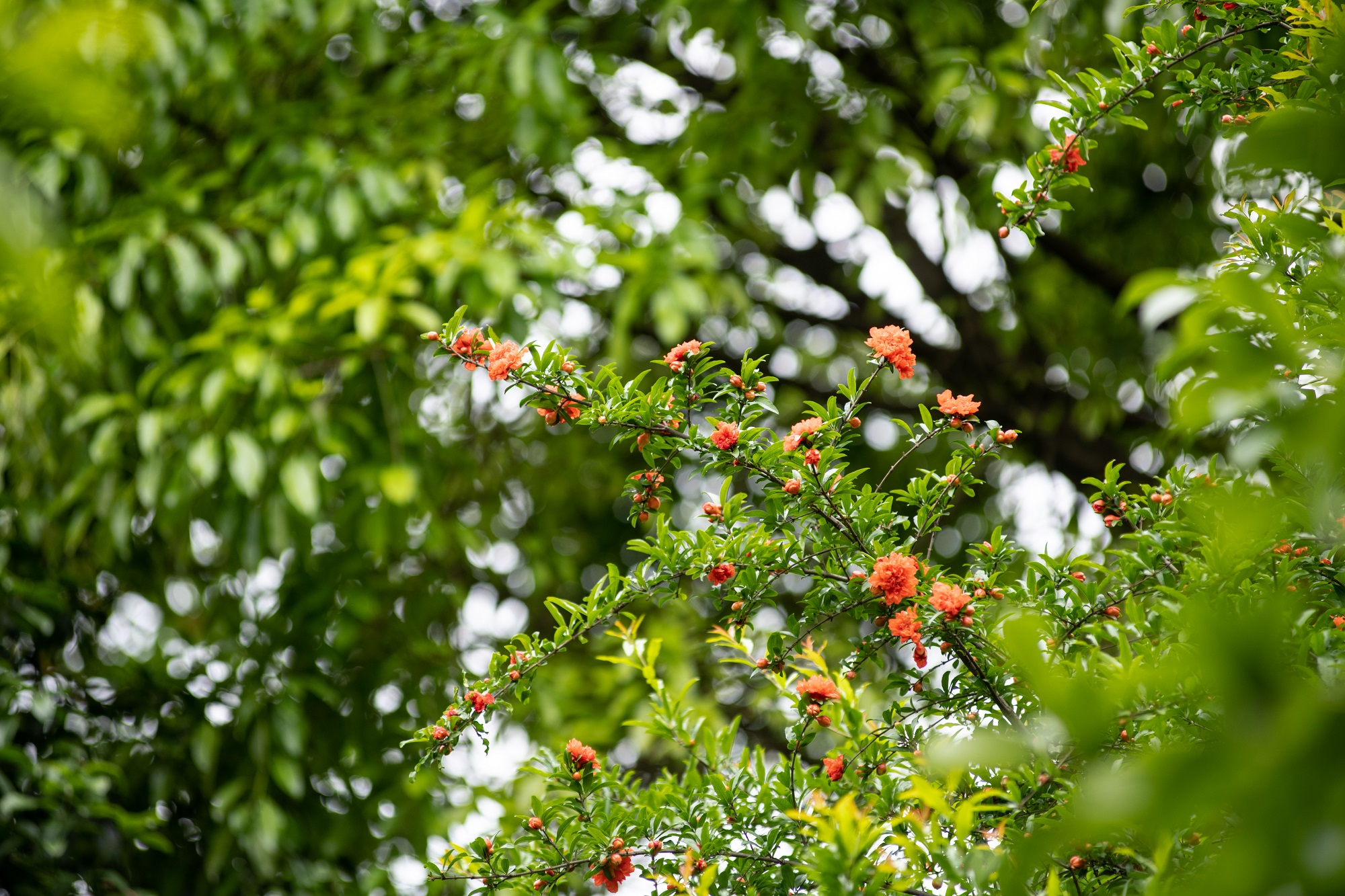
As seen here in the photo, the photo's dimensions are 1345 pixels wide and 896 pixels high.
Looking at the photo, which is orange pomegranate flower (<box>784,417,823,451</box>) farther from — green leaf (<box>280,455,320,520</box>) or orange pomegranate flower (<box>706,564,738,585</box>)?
green leaf (<box>280,455,320,520</box>)

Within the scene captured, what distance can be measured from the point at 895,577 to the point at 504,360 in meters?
0.38

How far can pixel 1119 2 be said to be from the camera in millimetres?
1591

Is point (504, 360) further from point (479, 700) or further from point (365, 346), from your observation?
point (365, 346)

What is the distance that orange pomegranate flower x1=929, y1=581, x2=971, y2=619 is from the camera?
2.46ft

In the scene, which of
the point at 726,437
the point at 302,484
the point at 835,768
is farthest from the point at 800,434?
the point at 302,484

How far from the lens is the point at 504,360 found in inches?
33.2

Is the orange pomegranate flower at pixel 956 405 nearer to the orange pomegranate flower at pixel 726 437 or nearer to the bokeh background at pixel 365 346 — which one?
the orange pomegranate flower at pixel 726 437

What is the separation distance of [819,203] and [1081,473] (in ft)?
3.32

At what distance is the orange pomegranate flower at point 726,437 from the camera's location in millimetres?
835

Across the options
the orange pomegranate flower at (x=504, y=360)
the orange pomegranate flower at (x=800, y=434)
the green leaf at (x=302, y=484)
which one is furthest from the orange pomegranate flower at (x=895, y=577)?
the green leaf at (x=302, y=484)

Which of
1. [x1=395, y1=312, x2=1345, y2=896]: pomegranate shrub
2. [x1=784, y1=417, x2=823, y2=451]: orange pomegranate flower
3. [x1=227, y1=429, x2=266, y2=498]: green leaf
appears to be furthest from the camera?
[x1=227, y1=429, x2=266, y2=498]: green leaf

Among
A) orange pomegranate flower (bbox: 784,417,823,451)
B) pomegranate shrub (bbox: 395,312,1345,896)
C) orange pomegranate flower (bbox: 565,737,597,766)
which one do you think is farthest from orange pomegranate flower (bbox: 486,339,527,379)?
orange pomegranate flower (bbox: 565,737,597,766)

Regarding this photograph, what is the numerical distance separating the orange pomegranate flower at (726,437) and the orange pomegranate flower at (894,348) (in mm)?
145

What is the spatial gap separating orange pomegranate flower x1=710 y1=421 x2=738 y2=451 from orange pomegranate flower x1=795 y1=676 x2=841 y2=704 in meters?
0.21
